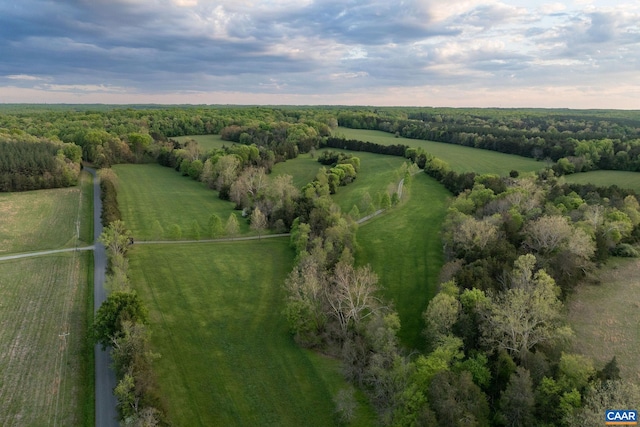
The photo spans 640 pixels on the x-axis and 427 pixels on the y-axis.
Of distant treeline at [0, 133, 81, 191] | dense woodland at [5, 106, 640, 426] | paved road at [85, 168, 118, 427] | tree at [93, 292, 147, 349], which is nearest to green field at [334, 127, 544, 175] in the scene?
dense woodland at [5, 106, 640, 426]

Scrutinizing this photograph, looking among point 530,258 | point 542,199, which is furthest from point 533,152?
point 530,258

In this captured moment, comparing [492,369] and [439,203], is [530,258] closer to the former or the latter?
[492,369]

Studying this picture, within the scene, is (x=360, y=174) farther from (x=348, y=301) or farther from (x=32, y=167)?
(x=32, y=167)

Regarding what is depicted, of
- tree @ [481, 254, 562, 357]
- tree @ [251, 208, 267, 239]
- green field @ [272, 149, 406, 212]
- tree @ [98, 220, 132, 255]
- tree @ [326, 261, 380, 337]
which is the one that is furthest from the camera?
green field @ [272, 149, 406, 212]

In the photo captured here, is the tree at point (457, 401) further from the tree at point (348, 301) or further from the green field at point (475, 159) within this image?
the green field at point (475, 159)

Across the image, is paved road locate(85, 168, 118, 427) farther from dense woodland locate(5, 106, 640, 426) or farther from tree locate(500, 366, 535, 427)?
tree locate(500, 366, 535, 427)

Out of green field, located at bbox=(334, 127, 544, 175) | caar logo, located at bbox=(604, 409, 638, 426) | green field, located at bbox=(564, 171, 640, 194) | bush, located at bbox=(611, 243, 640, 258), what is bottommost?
caar logo, located at bbox=(604, 409, 638, 426)
